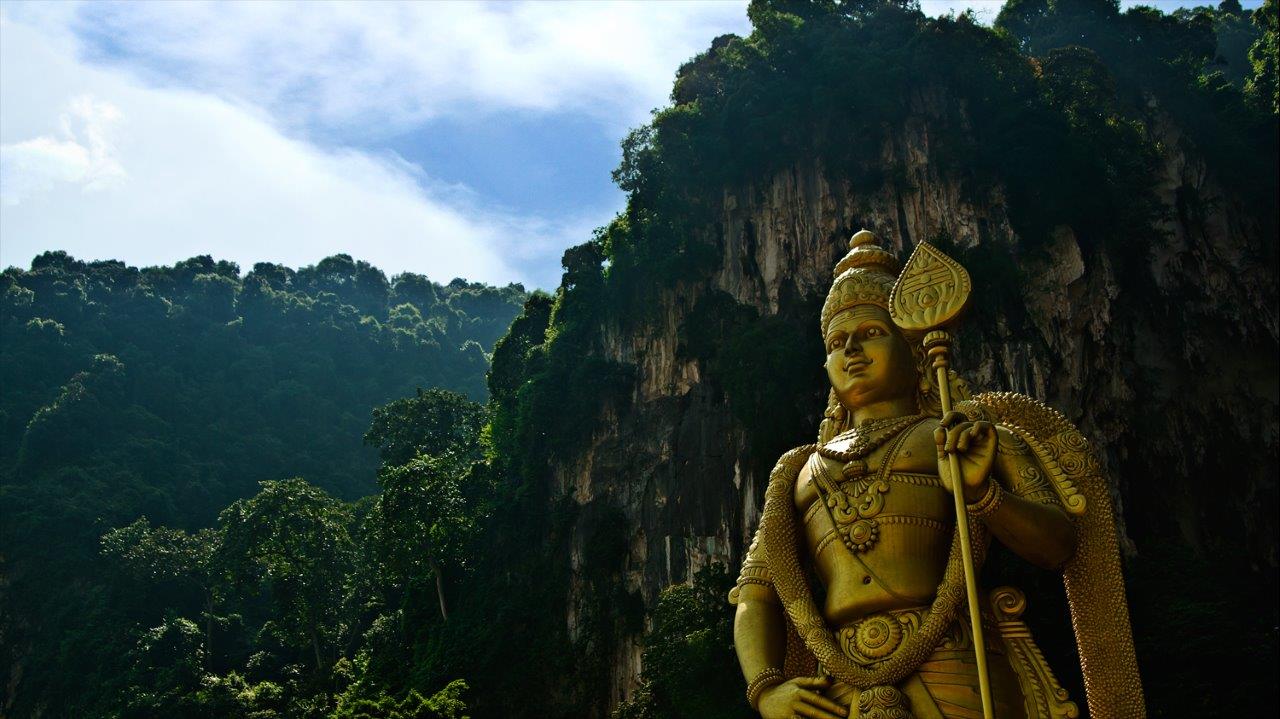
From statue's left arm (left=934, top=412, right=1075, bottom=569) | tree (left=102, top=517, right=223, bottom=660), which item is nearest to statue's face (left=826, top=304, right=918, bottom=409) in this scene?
statue's left arm (left=934, top=412, right=1075, bottom=569)

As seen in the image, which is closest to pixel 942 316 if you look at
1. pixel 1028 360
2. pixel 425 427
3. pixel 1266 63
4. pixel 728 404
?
pixel 1028 360

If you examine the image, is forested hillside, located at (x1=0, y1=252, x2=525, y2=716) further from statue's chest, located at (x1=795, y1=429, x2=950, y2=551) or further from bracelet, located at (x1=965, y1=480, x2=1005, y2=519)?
bracelet, located at (x1=965, y1=480, x2=1005, y2=519)

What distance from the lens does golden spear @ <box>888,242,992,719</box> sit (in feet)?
14.0

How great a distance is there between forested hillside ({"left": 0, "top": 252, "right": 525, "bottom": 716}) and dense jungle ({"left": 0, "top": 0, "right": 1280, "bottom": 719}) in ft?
0.69

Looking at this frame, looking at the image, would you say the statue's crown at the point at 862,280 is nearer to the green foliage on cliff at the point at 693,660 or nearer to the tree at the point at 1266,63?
the green foliage on cliff at the point at 693,660

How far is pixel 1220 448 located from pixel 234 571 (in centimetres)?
2020

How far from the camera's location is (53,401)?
3741cm

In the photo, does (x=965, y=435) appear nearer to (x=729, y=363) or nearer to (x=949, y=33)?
(x=729, y=363)

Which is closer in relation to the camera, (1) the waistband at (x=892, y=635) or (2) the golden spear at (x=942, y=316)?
(2) the golden spear at (x=942, y=316)

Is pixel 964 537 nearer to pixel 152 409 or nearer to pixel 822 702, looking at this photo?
pixel 822 702

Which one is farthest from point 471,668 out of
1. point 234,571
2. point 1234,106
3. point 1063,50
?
point 1234,106

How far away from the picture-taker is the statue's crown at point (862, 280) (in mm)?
5570

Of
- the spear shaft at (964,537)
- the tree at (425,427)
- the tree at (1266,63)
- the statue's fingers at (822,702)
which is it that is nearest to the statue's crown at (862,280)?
the spear shaft at (964,537)

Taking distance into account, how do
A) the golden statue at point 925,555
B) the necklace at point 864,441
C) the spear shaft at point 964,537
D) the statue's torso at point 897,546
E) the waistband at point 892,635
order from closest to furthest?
1. the spear shaft at point 964,537
2. the golden statue at point 925,555
3. the waistband at point 892,635
4. the statue's torso at point 897,546
5. the necklace at point 864,441
